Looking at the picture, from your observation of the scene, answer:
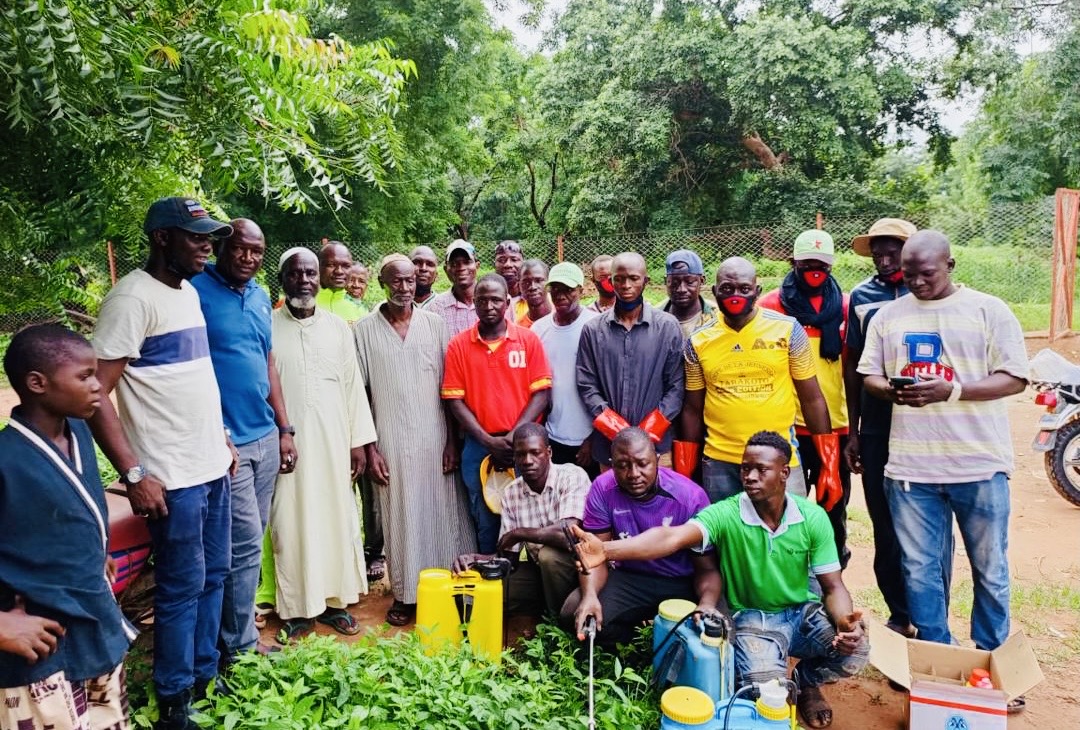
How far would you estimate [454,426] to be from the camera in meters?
4.66

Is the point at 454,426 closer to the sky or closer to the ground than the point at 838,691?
closer to the sky

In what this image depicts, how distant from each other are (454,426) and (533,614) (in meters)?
1.20

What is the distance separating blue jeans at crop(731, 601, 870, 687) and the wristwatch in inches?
101

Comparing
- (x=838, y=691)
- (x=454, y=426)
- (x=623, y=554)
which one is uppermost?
(x=454, y=426)

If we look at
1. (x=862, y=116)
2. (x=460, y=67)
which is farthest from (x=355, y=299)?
(x=862, y=116)

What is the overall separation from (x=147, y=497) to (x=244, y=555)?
82cm

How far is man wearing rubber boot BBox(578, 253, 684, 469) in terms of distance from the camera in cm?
420

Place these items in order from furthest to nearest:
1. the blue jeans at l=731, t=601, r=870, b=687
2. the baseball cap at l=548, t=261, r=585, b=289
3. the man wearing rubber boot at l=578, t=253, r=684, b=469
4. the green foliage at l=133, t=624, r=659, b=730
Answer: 1. the baseball cap at l=548, t=261, r=585, b=289
2. the man wearing rubber boot at l=578, t=253, r=684, b=469
3. the blue jeans at l=731, t=601, r=870, b=687
4. the green foliage at l=133, t=624, r=659, b=730

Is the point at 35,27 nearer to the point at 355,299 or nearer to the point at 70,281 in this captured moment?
the point at 70,281

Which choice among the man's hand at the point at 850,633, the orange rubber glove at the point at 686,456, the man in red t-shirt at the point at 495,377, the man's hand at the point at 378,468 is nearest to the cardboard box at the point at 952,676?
the man's hand at the point at 850,633

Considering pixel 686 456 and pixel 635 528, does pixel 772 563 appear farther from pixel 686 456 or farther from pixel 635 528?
pixel 686 456

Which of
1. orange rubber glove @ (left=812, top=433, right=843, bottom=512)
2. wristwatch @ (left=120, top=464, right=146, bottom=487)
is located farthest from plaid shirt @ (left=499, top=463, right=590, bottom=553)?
wristwatch @ (left=120, top=464, right=146, bottom=487)

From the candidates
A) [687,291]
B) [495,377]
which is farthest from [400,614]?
[687,291]

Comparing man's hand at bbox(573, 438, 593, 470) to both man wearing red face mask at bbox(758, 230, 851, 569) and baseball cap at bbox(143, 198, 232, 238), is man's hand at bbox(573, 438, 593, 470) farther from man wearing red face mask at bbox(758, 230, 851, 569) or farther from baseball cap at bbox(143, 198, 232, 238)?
baseball cap at bbox(143, 198, 232, 238)
